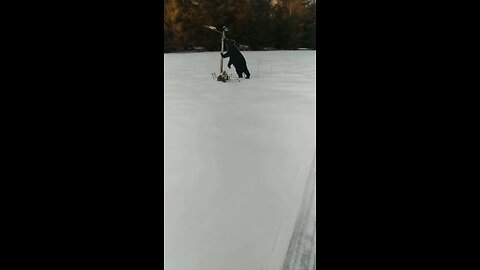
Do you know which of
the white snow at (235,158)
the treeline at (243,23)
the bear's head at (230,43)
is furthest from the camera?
the bear's head at (230,43)

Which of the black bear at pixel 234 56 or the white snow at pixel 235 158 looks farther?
the black bear at pixel 234 56

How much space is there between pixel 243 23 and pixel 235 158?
1.02ft

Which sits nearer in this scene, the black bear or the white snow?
the white snow

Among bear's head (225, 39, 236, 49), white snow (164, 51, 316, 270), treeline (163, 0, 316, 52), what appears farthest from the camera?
bear's head (225, 39, 236, 49)

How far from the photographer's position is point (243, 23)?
0.95 m

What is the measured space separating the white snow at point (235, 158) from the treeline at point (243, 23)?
0.09 feet

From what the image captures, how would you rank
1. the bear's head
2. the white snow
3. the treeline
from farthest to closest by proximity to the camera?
1. the bear's head
2. the treeline
3. the white snow

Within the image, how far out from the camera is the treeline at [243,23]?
86 cm

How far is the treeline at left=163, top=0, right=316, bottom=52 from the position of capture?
0.86 meters

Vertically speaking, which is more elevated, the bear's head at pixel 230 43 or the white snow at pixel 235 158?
the bear's head at pixel 230 43

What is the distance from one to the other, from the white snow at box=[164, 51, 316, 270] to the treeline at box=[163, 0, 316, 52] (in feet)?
0.09
